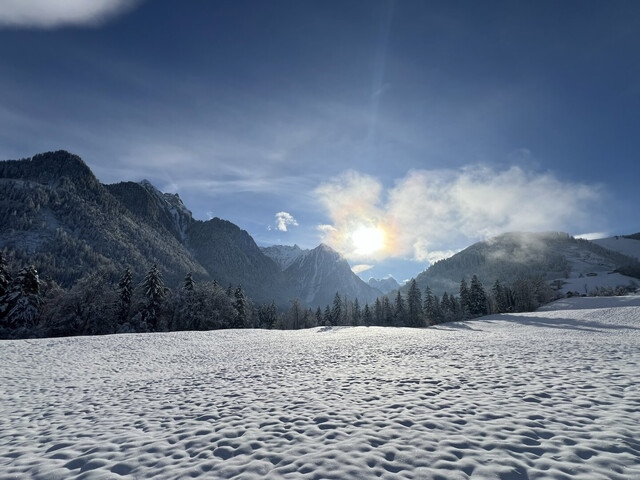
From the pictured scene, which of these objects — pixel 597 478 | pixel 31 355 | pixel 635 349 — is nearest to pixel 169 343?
pixel 31 355

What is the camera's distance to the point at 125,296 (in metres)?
48.0

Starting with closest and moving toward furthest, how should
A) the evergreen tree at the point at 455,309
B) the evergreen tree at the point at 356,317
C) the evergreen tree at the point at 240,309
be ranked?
1. the evergreen tree at the point at 240,309
2. the evergreen tree at the point at 455,309
3. the evergreen tree at the point at 356,317

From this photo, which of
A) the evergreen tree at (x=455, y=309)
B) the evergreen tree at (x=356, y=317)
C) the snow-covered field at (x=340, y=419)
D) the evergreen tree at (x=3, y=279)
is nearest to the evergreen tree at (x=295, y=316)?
the evergreen tree at (x=356, y=317)

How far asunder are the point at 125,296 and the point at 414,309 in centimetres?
6961

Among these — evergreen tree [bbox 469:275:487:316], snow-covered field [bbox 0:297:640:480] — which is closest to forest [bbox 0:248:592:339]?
evergreen tree [bbox 469:275:487:316]

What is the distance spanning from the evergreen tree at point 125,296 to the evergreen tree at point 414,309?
66.5m

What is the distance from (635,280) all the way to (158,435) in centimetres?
25098

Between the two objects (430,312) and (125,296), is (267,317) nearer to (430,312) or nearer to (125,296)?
(125,296)

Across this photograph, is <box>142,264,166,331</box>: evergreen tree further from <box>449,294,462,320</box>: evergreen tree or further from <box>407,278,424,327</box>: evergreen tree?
<box>449,294,462,320</box>: evergreen tree

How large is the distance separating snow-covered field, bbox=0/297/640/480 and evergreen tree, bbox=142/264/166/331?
118ft

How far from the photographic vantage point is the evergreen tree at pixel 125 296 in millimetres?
47000

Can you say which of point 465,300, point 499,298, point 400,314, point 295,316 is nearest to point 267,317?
point 295,316

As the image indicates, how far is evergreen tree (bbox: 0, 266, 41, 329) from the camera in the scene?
124 feet

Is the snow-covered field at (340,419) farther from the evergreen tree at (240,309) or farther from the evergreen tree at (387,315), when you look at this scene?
the evergreen tree at (387,315)
